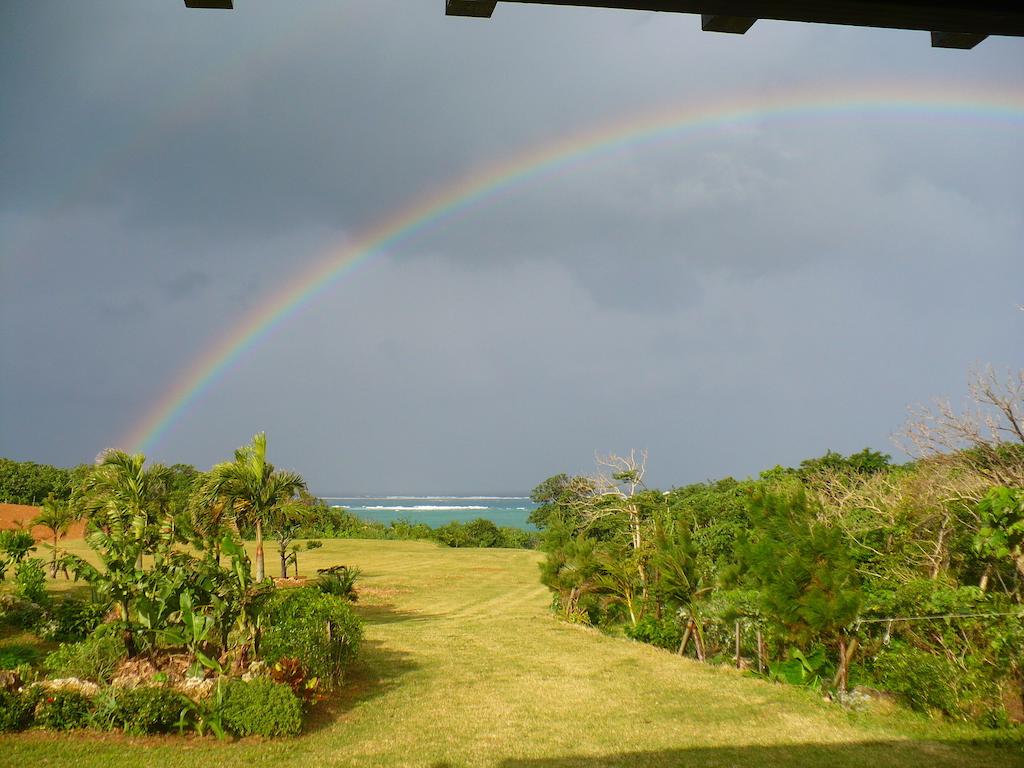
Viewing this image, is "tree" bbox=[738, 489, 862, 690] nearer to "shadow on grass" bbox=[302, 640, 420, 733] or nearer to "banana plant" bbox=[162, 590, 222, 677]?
"shadow on grass" bbox=[302, 640, 420, 733]

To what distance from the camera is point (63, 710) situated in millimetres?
8977

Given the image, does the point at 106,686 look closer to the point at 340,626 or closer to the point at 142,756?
the point at 142,756

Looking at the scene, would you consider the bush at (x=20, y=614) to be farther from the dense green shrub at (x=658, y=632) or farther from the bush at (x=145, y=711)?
the dense green shrub at (x=658, y=632)

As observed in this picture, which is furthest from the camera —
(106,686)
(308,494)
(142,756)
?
(308,494)

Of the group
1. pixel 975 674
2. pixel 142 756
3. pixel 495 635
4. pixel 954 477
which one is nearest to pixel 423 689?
pixel 142 756

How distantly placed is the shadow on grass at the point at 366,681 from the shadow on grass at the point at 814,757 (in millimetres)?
3426

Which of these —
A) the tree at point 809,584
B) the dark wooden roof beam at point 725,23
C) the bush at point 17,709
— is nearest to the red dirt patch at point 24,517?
the bush at point 17,709

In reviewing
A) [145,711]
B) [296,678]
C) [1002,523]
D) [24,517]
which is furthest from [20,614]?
[24,517]

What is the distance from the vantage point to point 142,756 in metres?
8.40

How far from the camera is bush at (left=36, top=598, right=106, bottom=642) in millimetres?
13523

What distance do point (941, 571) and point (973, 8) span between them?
18295 millimetres

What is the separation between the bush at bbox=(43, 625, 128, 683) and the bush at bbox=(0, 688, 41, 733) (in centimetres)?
120

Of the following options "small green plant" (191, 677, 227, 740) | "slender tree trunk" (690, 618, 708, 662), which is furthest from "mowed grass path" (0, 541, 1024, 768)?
"slender tree trunk" (690, 618, 708, 662)

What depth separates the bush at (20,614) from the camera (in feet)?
46.4
